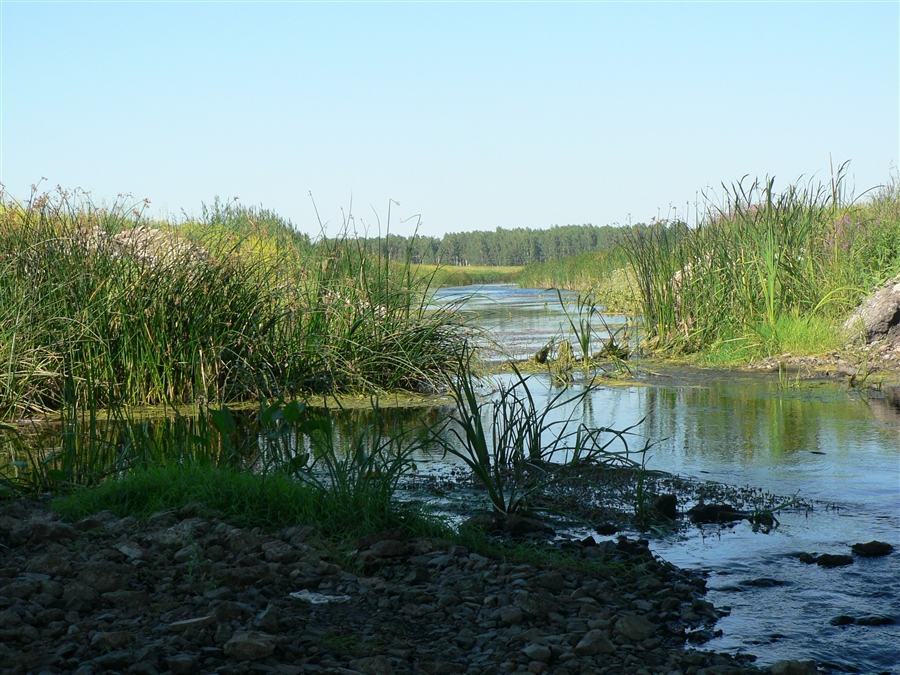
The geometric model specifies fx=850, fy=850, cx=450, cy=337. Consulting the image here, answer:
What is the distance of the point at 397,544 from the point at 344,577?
13.4 inches

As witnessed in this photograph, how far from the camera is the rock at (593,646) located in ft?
8.14

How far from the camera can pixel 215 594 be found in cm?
268

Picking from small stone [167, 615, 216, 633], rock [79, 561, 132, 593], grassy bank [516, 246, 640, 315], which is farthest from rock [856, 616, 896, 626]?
grassy bank [516, 246, 640, 315]

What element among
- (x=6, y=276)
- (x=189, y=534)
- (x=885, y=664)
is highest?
(x=6, y=276)

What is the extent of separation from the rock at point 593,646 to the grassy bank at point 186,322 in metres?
4.14

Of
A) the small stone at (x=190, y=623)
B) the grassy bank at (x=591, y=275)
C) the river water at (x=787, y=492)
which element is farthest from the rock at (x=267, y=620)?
the grassy bank at (x=591, y=275)

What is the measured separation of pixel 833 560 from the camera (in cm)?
329

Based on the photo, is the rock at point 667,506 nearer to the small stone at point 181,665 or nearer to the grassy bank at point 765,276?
the small stone at point 181,665

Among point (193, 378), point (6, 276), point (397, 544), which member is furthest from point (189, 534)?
point (6, 276)

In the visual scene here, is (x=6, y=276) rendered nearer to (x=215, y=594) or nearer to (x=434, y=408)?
(x=434, y=408)

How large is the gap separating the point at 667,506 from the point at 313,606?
192cm

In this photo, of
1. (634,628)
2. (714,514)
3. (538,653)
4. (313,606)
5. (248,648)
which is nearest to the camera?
A: (248,648)

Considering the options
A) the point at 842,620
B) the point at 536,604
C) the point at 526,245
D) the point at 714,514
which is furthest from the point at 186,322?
the point at 526,245

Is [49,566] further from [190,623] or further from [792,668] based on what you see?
[792,668]
